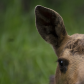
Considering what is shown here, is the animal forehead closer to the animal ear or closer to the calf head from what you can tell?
the calf head

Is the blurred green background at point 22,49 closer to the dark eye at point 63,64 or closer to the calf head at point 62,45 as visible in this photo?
the calf head at point 62,45

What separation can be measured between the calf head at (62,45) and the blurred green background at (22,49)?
7.39 feet

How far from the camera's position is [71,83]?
A: 5289mm

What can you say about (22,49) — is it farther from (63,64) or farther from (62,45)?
(63,64)

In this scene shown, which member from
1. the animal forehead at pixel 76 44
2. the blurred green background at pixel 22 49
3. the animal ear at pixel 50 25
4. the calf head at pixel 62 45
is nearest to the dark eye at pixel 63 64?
the calf head at pixel 62 45

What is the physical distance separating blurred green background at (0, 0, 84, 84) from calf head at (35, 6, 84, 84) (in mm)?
2254

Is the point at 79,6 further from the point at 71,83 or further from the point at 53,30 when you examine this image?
the point at 71,83

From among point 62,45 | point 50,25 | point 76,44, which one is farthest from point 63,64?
point 50,25

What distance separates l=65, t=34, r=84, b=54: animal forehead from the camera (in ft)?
18.1

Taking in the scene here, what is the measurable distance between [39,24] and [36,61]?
2975 millimetres

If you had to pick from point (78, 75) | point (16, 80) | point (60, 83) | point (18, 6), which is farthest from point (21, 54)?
point (78, 75)

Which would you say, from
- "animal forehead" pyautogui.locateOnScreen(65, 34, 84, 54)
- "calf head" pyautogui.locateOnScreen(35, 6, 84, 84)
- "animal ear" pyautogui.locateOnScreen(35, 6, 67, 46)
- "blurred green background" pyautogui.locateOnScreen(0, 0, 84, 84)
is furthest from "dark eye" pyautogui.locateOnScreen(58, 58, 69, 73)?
"blurred green background" pyautogui.locateOnScreen(0, 0, 84, 84)

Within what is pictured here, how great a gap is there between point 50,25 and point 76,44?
3.37 feet

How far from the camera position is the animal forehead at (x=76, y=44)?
5.50 meters
